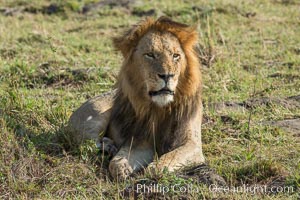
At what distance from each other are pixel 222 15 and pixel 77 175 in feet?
25.0

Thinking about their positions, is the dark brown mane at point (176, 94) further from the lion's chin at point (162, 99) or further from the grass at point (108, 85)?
the grass at point (108, 85)

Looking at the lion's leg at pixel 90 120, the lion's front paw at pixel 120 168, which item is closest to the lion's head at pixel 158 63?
the lion's front paw at pixel 120 168

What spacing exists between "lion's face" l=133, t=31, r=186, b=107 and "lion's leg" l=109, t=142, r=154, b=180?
1.55 feet

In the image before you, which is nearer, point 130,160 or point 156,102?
point 156,102

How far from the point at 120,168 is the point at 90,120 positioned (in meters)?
0.96

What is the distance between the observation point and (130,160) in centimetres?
551

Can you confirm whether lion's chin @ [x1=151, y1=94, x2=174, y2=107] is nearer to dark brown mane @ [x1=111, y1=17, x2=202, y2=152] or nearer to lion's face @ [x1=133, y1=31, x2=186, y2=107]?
lion's face @ [x1=133, y1=31, x2=186, y2=107]

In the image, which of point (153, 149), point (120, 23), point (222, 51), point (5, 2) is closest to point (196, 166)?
point (153, 149)

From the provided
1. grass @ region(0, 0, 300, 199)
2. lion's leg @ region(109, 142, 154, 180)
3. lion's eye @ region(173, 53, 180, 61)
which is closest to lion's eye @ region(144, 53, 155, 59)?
lion's eye @ region(173, 53, 180, 61)

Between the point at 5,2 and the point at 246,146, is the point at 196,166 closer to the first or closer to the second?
the point at 246,146

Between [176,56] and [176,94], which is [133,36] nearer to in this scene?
[176,56]

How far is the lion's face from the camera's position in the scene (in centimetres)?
520

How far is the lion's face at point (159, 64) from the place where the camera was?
17.1 feet

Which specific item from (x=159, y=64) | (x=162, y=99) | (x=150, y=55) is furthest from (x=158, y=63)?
(x=162, y=99)
